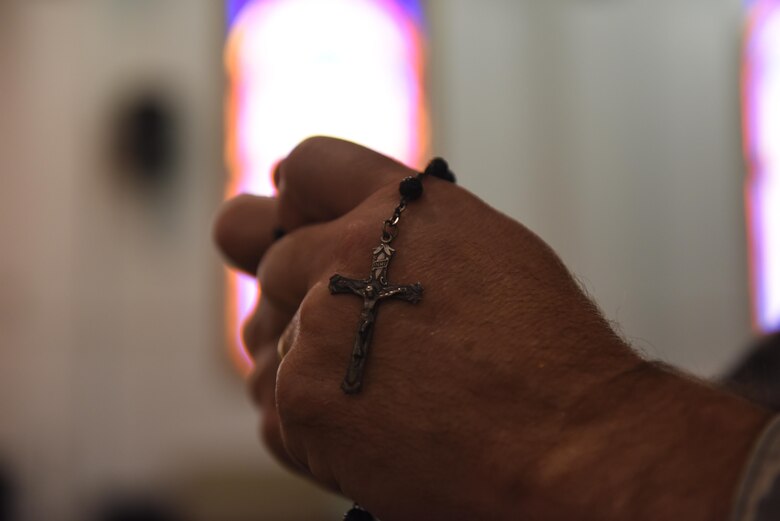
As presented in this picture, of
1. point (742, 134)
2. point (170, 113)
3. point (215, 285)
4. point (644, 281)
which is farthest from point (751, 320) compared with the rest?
point (170, 113)

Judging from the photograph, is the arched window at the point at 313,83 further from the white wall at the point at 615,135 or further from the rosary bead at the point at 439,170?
the rosary bead at the point at 439,170

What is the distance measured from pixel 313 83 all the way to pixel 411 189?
13.0 ft

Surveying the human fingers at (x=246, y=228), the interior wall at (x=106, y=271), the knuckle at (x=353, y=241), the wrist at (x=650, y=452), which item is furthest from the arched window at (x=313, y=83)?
the wrist at (x=650, y=452)

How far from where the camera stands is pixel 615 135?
4.72 meters

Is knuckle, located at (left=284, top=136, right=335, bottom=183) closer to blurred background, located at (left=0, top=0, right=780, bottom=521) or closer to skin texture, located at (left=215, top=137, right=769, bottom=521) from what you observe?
skin texture, located at (left=215, top=137, right=769, bottom=521)

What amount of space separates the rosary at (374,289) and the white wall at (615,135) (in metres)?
3.90

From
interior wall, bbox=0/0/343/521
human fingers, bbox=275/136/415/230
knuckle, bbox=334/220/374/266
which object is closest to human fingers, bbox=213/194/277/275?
human fingers, bbox=275/136/415/230

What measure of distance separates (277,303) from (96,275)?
12.9 ft

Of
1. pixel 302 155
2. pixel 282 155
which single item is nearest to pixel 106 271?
pixel 282 155

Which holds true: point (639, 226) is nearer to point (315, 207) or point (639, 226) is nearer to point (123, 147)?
point (123, 147)

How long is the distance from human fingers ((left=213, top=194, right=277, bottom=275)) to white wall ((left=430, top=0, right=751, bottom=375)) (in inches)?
142

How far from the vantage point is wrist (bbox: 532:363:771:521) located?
1.84 ft

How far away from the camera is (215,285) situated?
4566 mm

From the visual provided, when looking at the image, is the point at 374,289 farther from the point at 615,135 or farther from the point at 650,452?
the point at 615,135
